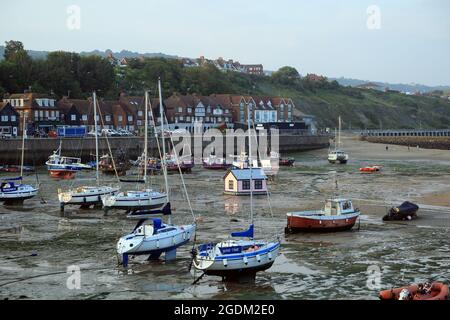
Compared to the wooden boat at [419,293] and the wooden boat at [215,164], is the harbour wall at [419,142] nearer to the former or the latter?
the wooden boat at [215,164]

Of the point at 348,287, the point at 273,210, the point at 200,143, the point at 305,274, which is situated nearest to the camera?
the point at 348,287

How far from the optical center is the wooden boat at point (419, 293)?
22.7 m

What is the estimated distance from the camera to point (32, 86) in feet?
381

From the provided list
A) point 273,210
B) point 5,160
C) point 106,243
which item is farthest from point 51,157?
point 106,243

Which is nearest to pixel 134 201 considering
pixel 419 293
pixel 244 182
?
pixel 244 182

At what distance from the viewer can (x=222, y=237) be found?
3600 cm

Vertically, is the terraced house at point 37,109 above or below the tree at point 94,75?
below

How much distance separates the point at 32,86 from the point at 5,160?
39.0 m

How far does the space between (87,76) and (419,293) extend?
113 meters

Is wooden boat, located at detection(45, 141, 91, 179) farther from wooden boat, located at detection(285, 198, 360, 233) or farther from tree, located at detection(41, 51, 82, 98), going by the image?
tree, located at detection(41, 51, 82, 98)

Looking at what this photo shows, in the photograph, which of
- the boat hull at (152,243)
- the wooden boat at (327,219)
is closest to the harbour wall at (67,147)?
the wooden boat at (327,219)

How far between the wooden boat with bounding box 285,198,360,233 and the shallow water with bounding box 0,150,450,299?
2.13 ft

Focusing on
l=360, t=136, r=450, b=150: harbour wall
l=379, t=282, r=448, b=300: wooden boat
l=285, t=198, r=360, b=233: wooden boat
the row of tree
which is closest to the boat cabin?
l=285, t=198, r=360, b=233: wooden boat
